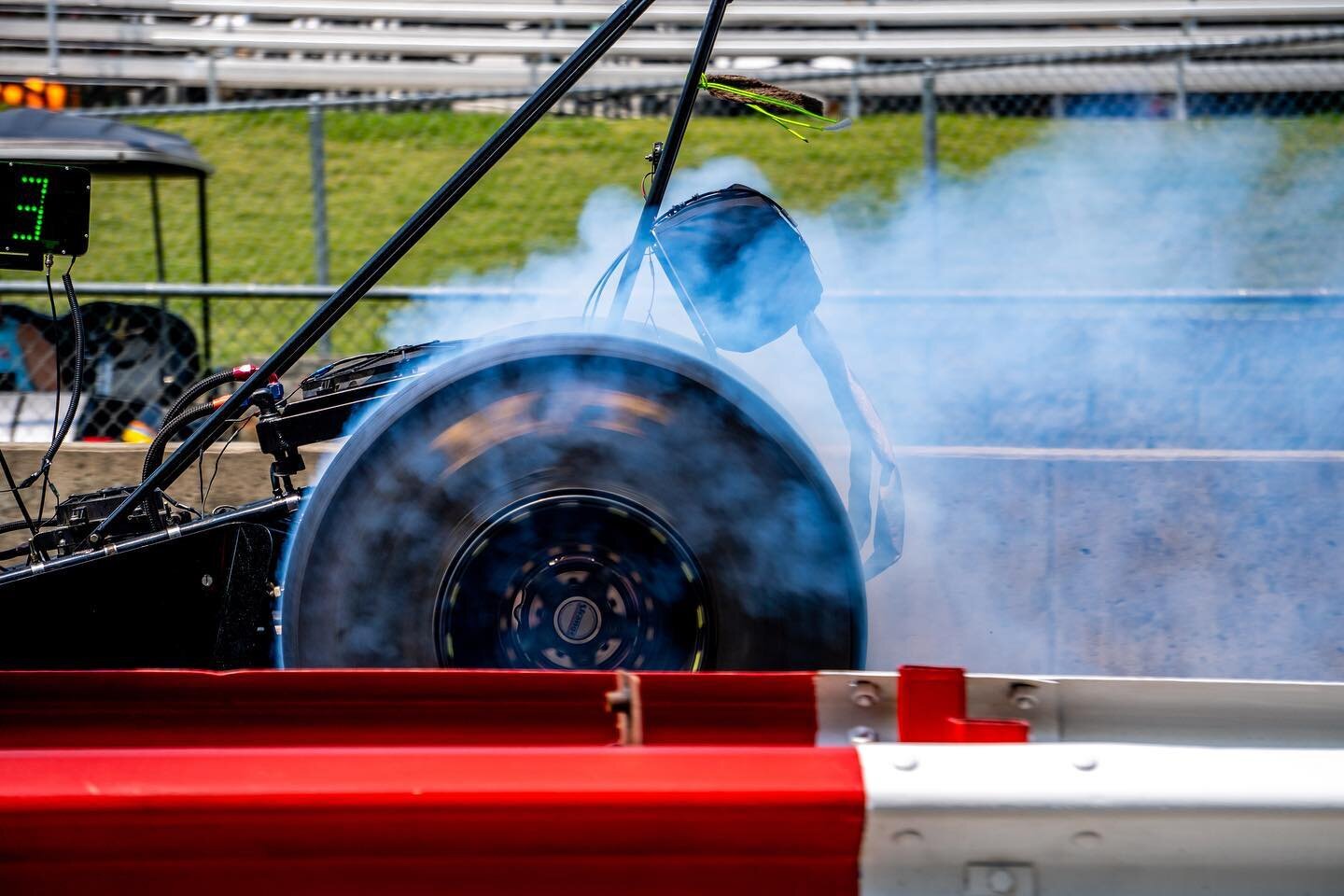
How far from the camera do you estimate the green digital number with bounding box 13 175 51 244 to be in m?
2.46

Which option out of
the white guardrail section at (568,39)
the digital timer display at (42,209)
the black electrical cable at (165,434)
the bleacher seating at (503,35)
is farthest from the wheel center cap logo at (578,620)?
the white guardrail section at (568,39)

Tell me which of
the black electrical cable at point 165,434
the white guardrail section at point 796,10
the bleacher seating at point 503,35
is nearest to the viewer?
the black electrical cable at point 165,434

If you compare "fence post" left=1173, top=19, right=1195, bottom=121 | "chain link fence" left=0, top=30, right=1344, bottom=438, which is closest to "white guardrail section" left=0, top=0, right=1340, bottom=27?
"chain link fence" left=0, top=30, right=1344, bottom=438

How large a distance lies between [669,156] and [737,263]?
246mm

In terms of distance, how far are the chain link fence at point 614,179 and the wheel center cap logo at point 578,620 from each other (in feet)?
12.1

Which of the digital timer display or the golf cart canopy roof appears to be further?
the golf cart canopy roof

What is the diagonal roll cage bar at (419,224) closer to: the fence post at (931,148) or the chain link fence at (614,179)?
the chain link fence at (614,179)

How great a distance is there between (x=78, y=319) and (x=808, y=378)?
2269mm

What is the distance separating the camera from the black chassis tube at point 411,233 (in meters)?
2.39

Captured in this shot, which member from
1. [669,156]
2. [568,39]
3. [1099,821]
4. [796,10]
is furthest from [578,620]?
[568,39]

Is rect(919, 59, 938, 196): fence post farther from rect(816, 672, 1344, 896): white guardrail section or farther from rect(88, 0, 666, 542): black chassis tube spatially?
rect(816, 672, 1344, 896): white guardrail section

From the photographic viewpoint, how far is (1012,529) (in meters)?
3.75

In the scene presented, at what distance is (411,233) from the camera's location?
96.0 inches

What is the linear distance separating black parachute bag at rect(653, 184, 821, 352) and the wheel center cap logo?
65 cm
